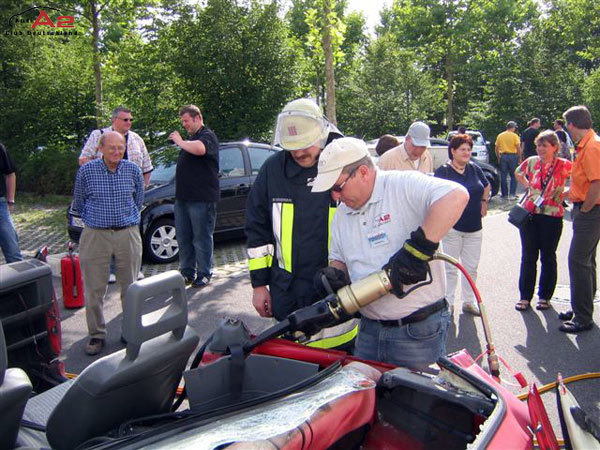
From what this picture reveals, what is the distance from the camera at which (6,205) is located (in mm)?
6562

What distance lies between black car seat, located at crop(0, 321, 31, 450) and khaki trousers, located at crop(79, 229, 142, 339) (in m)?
2.85

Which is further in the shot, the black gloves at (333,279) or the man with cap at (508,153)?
the man with cap at (508,153)

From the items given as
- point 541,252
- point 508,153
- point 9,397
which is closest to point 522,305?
point 541,252

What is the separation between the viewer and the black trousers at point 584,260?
4848 mm

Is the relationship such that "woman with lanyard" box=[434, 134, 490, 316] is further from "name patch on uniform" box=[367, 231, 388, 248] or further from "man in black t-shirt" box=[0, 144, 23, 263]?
"man in black t-shirt" box=[0, 144, 23, 263]

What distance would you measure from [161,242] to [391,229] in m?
5.73

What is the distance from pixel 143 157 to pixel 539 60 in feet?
72.8

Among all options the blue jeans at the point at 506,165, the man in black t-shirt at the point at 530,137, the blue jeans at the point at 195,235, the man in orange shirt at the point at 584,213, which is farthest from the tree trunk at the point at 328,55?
the man in black t-shirt at the point at 530,137

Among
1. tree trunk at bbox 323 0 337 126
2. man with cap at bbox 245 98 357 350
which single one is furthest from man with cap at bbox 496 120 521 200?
man with cap at bbox 245 98 357 350

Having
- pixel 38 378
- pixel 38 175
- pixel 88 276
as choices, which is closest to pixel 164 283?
pixel 38 378

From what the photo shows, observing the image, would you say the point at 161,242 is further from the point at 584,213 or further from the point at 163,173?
the point at 584,213

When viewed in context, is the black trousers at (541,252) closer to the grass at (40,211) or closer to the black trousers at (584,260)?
the black trousers at (584,260)

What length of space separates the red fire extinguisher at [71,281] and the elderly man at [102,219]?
1271 millimetres

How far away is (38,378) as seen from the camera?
3242mm
